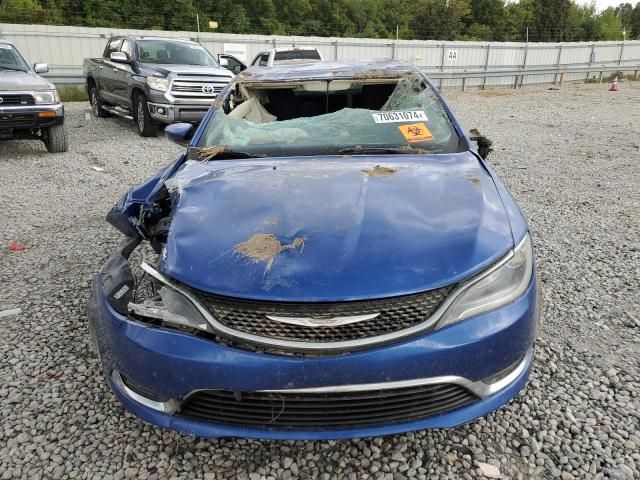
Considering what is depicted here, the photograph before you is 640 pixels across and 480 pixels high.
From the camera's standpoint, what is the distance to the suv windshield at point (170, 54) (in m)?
10.0

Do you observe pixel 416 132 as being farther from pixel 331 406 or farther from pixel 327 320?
pixel 331 406

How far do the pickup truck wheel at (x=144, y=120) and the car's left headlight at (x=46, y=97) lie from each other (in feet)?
5.99

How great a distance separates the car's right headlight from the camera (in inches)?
354

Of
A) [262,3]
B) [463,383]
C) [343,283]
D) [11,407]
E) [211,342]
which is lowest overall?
[11,407]

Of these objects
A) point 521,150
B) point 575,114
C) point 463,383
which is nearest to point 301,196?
point 463,383

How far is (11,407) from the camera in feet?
8.04

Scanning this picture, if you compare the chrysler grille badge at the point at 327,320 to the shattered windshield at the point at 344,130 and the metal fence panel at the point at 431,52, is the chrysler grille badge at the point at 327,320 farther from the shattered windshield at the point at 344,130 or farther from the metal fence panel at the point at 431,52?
the metal fence panel at the point at 431,52

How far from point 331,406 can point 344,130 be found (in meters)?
1.91

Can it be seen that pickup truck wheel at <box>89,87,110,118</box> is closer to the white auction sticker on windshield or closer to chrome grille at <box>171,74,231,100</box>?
chrome grille at <box>171,74,231,100</box>

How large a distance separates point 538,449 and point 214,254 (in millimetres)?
1573

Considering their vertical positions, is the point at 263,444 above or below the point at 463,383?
below

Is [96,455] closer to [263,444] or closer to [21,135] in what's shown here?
[263,444]

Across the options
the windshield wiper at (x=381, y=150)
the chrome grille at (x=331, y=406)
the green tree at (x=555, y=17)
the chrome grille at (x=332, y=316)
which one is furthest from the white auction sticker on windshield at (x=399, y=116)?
the green tree at (x=555, y=17)

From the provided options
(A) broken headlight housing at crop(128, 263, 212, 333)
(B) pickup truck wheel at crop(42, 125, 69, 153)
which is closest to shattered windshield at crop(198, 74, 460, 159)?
(A) broken headlight housing at crop(128, 263, 212, 333)
